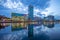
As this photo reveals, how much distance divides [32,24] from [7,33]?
1.28 feet

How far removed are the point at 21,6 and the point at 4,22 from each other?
13.6 inches

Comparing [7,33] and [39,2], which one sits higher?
[39,2]

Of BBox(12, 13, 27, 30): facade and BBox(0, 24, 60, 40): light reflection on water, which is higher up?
BBox(12, 13, 27, 30): facade

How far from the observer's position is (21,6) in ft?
11.9

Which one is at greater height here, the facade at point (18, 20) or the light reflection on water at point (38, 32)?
the facade at point (18, 20)

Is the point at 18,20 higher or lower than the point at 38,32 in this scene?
higher

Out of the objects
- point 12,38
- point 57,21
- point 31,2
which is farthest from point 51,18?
point 12,38

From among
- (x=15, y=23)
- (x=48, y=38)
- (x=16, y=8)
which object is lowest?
(x=48, y=38)

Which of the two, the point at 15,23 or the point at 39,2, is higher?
the point at 39,2

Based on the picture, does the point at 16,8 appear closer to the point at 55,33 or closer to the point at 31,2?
the point at 31,2

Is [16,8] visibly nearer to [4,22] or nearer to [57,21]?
[4,22]

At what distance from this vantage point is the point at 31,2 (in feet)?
11.9

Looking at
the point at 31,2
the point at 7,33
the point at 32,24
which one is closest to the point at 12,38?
the point at 7,33

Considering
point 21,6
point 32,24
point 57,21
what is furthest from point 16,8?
point 57,21
